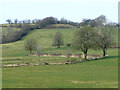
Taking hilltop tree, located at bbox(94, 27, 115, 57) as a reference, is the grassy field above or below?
below

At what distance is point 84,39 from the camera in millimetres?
71812

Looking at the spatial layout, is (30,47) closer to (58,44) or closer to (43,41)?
(58,44)

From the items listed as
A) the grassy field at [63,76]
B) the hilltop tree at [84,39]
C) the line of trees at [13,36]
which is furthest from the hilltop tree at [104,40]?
the line of trees at [13,36]

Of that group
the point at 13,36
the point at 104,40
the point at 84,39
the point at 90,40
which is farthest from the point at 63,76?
the point at 13,36

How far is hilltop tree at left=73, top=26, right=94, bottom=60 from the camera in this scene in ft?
231

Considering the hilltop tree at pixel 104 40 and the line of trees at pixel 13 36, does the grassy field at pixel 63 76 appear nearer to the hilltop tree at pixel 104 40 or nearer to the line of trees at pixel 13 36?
the hilltop tree at pixel 104 40

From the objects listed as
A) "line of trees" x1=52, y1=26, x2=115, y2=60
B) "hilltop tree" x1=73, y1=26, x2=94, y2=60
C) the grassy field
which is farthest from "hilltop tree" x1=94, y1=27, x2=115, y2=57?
the grassy field

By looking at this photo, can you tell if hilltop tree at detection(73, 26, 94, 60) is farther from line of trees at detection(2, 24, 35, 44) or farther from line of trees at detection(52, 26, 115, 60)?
line of trees at detection(2, 24, 35, 44)

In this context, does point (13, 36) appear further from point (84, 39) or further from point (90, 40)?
point (90, 40)

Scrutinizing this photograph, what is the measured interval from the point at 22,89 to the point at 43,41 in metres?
132

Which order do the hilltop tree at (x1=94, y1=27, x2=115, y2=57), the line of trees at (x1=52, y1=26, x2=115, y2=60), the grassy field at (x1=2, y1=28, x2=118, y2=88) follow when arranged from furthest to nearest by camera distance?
the hilltop tree at (x1=94, y1=27, x2=115, y2=57)
the line of trees at (x1=52, y1=26, x2=115, y2=60)
the grassy field at (x1=2, y1=28, x2=118, y2=88)

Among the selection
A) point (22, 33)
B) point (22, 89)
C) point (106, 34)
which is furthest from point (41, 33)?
point (22, 89)

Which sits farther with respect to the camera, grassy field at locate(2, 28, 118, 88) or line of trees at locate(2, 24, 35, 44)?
line of trees at locate(2, 24, 35, 44)

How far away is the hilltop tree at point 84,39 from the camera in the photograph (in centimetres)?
7044
